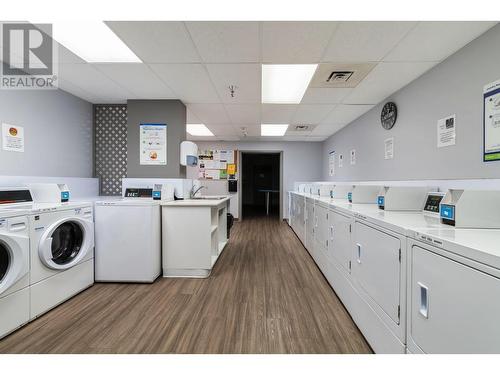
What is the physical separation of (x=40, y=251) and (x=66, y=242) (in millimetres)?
404

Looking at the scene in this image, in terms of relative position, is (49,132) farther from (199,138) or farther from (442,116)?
(442,116)

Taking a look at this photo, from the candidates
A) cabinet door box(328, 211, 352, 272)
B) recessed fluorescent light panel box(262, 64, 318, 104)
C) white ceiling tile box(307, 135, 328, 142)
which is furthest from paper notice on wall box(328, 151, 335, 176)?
cabinet door box(328, 211, 352, 272)

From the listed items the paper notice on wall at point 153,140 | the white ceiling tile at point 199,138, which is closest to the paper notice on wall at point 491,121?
the paper notice on wall at point 153,140

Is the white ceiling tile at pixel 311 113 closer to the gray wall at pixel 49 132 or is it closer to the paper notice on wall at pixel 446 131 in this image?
the paper notice on wall at pixel 446 131

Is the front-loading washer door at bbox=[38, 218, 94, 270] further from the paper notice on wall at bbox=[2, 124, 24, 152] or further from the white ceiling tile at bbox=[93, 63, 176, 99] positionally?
the white ceiling tile at bbox=[93, 63, 176, 99]

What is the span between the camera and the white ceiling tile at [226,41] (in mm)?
1529

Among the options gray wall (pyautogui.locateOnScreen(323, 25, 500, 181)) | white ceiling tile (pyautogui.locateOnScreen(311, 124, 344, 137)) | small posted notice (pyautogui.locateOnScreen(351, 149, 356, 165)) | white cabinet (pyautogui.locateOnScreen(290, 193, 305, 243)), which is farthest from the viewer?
white ceiling tile (pyautogui.locateOnScreen(311, 124, 344, 137))

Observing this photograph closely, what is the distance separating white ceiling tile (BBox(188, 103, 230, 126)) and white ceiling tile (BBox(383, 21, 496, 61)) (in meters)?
2.14

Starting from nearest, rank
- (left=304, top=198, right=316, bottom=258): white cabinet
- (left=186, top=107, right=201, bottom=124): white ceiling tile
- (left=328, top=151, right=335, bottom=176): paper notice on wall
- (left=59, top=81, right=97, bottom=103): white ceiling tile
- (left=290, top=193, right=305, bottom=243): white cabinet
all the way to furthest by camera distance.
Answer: (left=59, top=81, right=97, bottom=103): white ceiling tile → (left=304, top=198, right=316, bottom=258): white cabinet → (left=186, top=107, right=201, bottom=124): white ceiling tile → (left=290, top=193, right=305, bottom=243): white cabinet → (left=328, top=151, right=335, bottom=176): paper notice on wall

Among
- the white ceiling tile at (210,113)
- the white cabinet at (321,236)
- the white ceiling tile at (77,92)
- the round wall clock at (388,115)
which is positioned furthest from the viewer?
the white ceiling tile at (210,113)

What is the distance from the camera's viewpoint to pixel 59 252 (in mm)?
1935

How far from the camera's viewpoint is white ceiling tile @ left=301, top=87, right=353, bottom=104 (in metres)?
2.58

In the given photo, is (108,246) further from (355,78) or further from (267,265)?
(355,78)

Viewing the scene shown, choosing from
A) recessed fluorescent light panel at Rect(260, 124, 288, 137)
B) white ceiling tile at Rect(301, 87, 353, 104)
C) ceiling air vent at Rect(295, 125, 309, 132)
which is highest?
recessed fluorescent light panel at Rect(260, 124, 288, 137)
